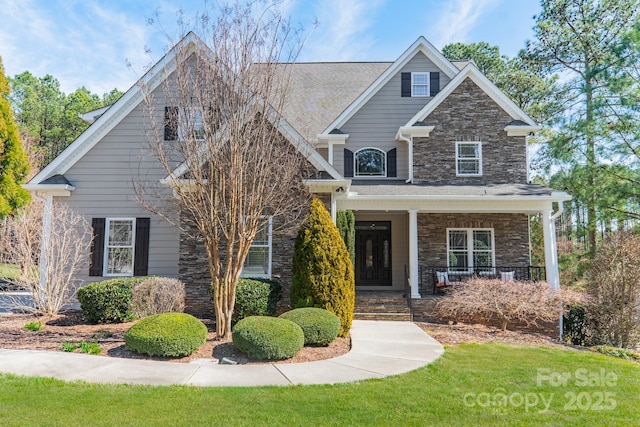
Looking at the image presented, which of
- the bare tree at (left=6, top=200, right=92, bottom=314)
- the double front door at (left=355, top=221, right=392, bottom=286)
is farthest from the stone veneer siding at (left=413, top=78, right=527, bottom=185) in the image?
the bare tree at (left=6, top=200, right=92, bottom=314)

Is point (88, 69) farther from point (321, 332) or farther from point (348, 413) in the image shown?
point (348, 413)

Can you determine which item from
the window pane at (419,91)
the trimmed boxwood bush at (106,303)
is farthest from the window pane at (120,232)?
the window pane at (419,91)

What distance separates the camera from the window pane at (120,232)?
38.9ft

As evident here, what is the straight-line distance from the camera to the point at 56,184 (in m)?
11.5

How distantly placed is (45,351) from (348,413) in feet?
18.1

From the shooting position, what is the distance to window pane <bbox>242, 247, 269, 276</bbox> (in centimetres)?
1145

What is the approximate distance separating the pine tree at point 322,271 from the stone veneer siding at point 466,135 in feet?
19.4

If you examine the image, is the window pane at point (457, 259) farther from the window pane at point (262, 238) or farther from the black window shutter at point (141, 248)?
the black window shutter at point (141, 248)

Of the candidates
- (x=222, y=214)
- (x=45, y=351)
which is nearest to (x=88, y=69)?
(x=222, y=214)

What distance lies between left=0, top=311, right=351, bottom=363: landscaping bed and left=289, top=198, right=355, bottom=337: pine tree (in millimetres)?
812

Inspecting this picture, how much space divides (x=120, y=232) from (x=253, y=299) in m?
4.87

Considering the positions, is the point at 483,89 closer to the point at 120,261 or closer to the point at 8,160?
the point at 120,261

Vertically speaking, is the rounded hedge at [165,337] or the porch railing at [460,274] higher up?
the porch railing at [460,274]

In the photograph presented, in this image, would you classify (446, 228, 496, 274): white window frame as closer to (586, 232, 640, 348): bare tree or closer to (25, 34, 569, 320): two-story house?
(25, 34, 569, 320): two-story house
